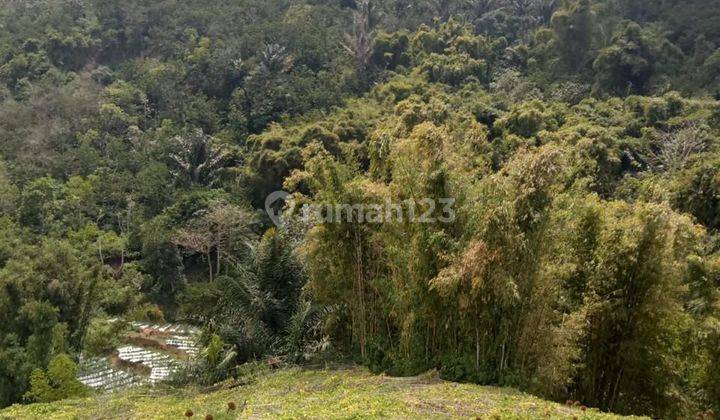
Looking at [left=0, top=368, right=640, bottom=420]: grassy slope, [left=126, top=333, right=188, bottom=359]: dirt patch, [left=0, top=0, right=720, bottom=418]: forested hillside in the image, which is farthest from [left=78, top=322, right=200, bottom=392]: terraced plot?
[left=0, top=368, right=640, bottom=420]: grassy slope

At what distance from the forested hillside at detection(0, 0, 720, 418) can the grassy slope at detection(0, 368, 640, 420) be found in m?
1.20

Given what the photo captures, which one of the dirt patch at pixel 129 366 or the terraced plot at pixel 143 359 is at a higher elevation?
the terraced plot at pixel 143 359

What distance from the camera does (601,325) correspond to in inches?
387

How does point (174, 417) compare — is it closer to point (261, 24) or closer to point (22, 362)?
point (22, 362)

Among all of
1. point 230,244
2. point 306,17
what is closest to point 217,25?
point 306,17

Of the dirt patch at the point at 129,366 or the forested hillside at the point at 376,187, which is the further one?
the dirt patch at the point at 129,366

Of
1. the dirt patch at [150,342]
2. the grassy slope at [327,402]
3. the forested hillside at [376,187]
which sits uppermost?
the forested hillside at [376,187]

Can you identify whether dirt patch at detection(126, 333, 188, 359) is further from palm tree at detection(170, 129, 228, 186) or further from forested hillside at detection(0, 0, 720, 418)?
palm tree at detection(170, 129, 228, 186)

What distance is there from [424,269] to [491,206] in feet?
5.53

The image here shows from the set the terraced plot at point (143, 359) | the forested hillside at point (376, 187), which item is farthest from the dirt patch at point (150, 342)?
the forested hillside at point (376, 187)

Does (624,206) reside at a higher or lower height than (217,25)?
lower

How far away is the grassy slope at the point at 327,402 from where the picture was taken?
6.96 metres

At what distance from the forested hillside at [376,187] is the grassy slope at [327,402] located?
120cm

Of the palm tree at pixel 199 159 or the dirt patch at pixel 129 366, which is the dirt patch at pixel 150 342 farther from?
the palm tree at pixel 199 159
